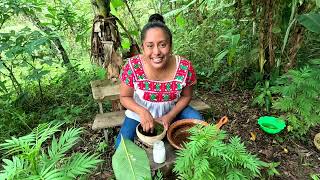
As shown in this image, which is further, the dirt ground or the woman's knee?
the dirt ground

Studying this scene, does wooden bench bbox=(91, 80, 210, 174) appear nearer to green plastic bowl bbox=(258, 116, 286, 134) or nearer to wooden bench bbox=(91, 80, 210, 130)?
wooden bench bbox=(91, 80, 210, 130)

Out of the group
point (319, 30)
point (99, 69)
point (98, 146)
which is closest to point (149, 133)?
point (98, 146)

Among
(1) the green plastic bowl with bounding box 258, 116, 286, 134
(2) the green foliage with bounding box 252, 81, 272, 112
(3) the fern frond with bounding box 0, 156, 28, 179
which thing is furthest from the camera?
(2) the green foliage with bounding box 252, 81, 272, 112

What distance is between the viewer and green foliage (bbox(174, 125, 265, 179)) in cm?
153

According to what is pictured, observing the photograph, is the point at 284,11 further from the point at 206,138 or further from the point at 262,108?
the point at 206,138

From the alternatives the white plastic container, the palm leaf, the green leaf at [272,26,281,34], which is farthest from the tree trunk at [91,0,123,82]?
the green leaf at [272,26,281,34]

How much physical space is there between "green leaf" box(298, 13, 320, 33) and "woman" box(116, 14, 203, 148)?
3.66 ft

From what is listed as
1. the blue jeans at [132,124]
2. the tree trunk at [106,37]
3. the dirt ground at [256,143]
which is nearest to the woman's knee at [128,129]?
the blue jeans at [132,124]

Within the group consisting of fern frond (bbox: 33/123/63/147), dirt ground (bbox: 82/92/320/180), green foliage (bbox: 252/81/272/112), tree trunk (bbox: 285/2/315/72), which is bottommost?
dirt ground (bbox: 82/92/320/180)

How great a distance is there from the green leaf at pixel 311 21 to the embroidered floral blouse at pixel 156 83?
1.11 m

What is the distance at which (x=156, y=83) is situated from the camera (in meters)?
2.31

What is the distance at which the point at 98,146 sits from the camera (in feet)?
9.14

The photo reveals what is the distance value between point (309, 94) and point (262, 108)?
0.83m

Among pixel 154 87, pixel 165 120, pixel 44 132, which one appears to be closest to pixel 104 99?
pixel 154 87
